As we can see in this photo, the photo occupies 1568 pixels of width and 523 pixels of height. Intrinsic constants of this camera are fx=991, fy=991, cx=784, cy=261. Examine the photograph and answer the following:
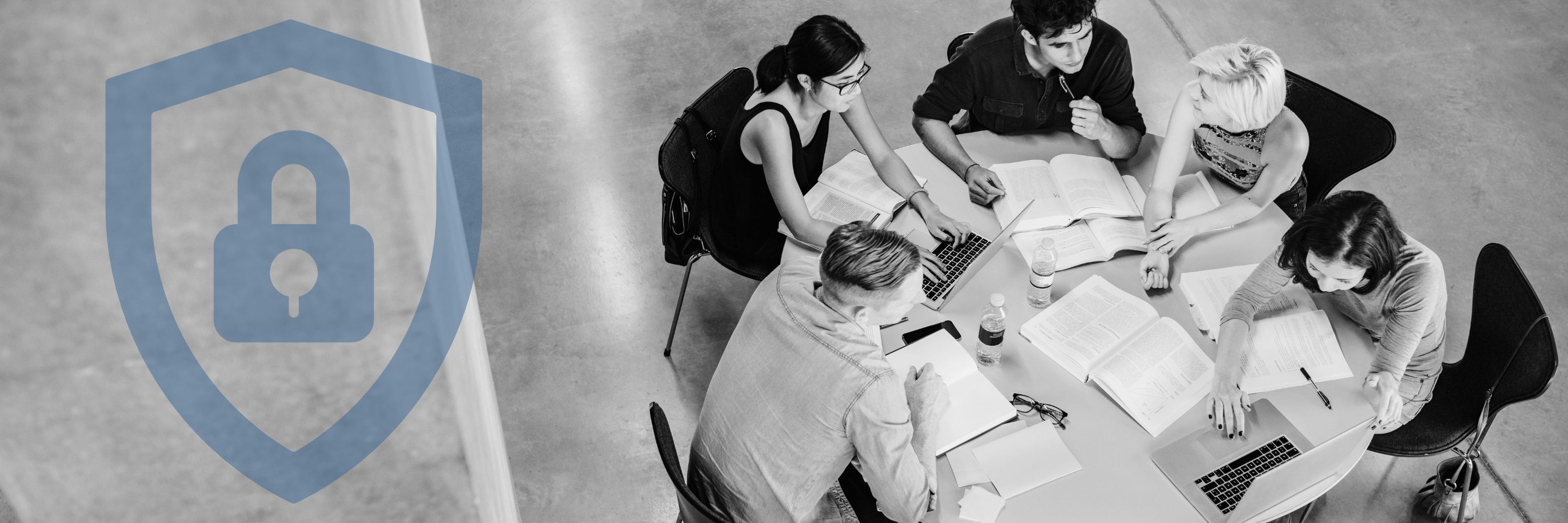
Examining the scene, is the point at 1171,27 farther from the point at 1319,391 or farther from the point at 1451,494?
the point at 1319,391

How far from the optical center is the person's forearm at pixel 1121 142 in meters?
2.95

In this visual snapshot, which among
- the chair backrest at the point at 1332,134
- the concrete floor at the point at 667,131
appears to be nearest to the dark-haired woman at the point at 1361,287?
the chair backrest at the point at 1332,134

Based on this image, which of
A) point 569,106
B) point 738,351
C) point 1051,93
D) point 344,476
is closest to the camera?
point 344,476

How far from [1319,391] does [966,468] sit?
35.0 inches

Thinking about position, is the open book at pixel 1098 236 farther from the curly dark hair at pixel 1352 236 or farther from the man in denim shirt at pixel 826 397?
the man in denim shirt at pixel 826 397

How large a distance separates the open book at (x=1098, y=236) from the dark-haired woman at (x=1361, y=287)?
0.34m

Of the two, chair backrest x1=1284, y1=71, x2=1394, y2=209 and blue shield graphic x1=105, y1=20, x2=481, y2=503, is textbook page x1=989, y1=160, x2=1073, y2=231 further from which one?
blue shield graphic x1=105, y1=20, x2=481, y2=503

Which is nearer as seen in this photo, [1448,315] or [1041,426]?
[1041,426]

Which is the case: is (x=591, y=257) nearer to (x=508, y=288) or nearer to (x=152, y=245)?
(x=508, y=288)

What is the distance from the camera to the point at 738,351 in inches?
85.1

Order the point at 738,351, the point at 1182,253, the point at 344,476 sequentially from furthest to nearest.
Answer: the point at 1182,253 < the point at 738,351 < the point at 344,476

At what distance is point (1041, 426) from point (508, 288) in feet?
7.33

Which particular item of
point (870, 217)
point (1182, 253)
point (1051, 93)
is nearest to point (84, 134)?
point (870, 217)

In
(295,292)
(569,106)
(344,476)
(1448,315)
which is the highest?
(295,292)
